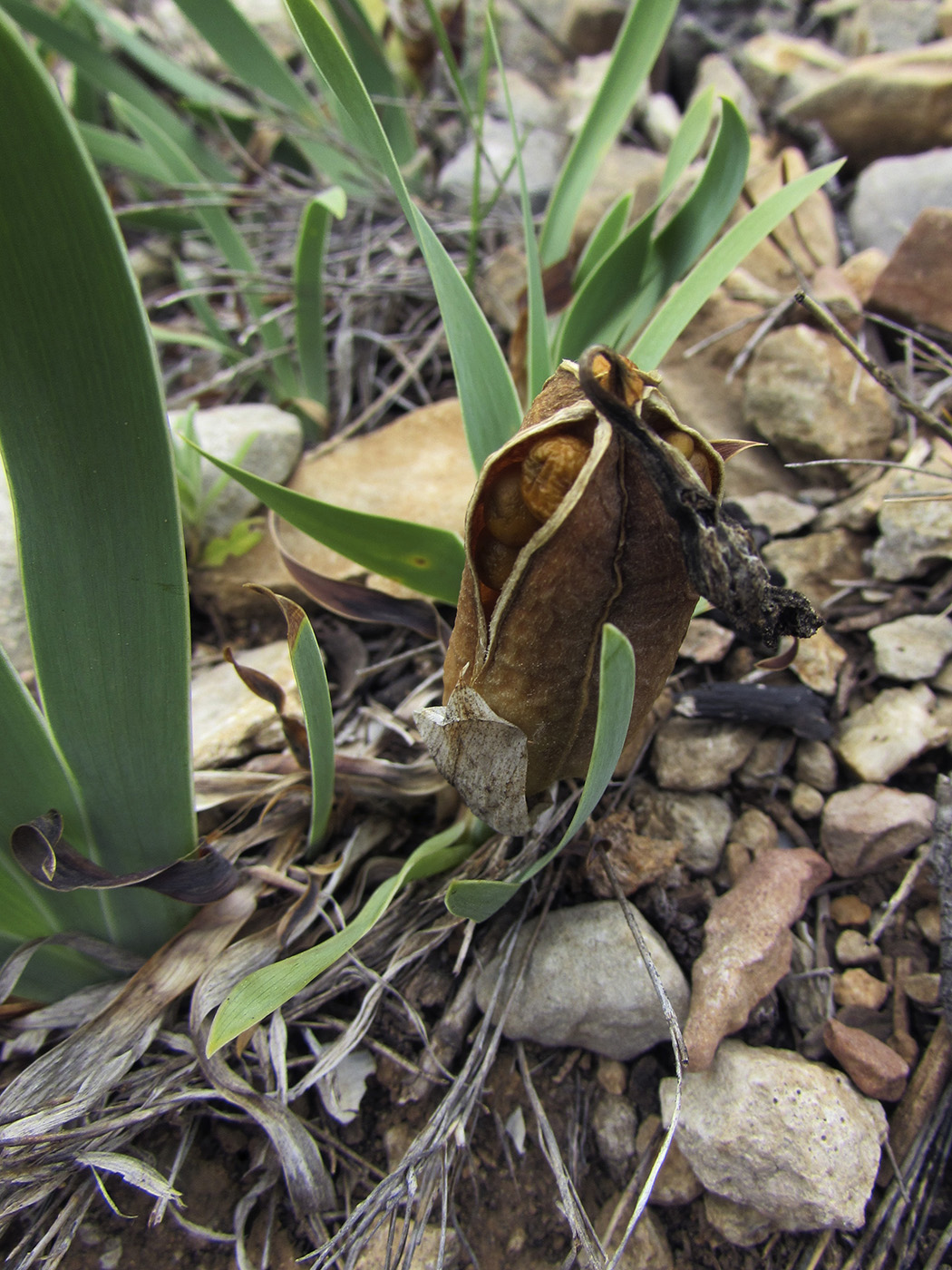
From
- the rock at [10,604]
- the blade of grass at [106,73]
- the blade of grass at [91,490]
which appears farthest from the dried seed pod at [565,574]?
the blade of grass at [106,73]

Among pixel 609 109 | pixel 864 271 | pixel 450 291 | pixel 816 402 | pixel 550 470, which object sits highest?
pixel 609 109

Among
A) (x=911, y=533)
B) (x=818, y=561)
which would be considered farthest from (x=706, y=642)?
(x=911, y=533)

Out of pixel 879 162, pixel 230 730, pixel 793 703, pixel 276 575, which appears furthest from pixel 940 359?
pixel 230 730

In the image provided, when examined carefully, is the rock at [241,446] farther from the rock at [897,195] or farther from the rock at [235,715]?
the rock at [897,195]

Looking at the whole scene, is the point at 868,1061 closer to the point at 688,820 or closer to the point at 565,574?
the point at 688,820

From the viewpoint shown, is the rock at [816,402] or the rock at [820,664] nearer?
the rock at [820,664]

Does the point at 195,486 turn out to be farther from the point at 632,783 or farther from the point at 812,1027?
the point at 812,1027
